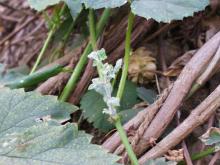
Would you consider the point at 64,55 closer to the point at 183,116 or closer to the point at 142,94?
the point at 142,94

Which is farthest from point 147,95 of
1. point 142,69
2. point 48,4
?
point 48,4

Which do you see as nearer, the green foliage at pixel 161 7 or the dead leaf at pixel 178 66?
the green foliage at pixel 161 7

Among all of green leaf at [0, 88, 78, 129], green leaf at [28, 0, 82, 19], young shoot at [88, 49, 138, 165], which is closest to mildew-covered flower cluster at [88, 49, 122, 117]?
young shoot at [88, 49, 138, 165]

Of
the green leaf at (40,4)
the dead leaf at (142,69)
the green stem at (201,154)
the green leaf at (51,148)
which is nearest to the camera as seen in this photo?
the green leaf at (51,148)

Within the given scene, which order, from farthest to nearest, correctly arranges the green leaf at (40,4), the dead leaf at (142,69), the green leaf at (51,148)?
1. the dead leaf at (142,69)
2. the green leaf at (40,4)
3. the green leaf at (51,148)

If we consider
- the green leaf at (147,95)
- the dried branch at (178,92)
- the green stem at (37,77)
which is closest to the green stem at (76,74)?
the green stem at (37,77)

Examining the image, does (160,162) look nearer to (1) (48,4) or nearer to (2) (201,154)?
(2) (201,154)

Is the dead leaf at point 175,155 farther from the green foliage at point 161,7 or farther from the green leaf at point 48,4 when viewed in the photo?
the green leaf at point 48,4

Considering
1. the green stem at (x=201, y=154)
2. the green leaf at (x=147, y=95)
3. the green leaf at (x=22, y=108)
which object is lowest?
the green stem at (x=201, y=154)
